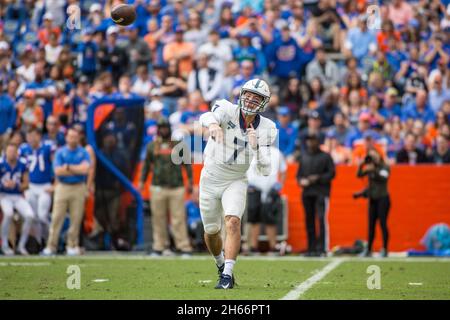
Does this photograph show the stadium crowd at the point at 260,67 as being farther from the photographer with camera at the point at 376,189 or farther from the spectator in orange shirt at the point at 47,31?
the photographer with camera at the point at 376,189

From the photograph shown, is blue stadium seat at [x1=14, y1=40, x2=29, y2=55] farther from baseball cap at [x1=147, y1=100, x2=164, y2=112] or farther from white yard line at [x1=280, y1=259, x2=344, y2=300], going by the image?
white yard line at [x1=280, y1=259, x2=344, y2=300]

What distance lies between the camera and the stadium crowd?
59.3 feet

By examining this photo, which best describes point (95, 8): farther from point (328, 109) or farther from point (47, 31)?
point (328, 109)

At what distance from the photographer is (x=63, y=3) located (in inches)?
864

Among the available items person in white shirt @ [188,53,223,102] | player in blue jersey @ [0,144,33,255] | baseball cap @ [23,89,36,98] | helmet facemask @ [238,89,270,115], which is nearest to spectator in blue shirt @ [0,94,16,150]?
baseball cap @ [23,89,36,98]

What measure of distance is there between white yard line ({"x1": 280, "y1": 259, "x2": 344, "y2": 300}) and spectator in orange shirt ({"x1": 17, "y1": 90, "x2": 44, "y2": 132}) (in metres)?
6.77

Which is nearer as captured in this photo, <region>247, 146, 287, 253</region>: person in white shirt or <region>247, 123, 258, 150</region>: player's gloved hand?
<region>247, 123, 258, 150</region>: player's gloved hand

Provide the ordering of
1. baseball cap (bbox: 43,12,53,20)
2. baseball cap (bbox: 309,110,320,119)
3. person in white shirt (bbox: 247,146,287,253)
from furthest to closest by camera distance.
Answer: baseball cap (bbox: 43,12,53,20) → baseball cap (bbox: 309,110,320,119) → person in white shirt (bbox: 247,146,287,253)

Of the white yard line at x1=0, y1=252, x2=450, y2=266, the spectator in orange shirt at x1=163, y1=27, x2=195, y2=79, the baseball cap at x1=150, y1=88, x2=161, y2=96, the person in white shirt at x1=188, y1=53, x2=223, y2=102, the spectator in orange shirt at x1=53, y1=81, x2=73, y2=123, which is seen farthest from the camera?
the spectator in orange shirt at x1=163, y1=27, x2=195, y2=79

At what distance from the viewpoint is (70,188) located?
53.9 feet

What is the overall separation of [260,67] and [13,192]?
5769mm
